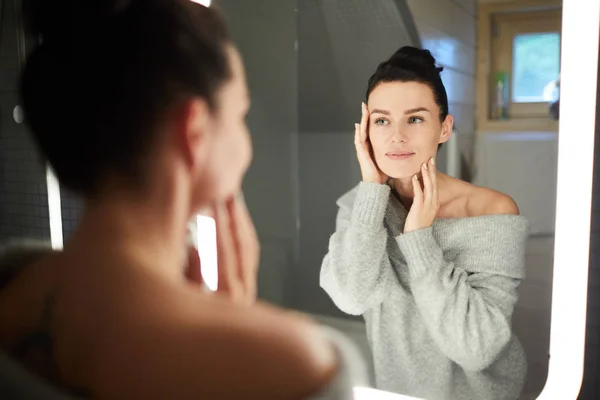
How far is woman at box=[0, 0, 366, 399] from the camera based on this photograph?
0.73 metres

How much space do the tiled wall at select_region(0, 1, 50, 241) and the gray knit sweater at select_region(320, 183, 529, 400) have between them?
520mm

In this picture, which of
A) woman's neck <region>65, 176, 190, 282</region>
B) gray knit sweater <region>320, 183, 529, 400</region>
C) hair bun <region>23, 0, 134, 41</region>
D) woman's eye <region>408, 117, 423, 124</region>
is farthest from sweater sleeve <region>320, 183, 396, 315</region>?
hair bun <region>23, 0, 134, 41</region>

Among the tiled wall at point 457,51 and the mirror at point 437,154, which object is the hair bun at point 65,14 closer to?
the mirror at point 437,154

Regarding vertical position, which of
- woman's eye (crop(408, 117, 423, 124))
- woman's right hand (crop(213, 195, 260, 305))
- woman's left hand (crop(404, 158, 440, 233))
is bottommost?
woman's right hand (crop(213, 195, 260, 305))

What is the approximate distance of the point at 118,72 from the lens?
30.3 inches

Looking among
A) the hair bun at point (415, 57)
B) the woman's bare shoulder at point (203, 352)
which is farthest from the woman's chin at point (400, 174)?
the woman's bare shoulder at point (203, 352)

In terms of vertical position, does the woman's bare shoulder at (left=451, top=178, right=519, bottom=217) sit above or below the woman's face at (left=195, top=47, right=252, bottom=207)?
below

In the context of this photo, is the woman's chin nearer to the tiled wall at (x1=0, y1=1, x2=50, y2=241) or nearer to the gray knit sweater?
the gray knit sweater

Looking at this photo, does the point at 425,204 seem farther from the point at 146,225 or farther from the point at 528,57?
the point at 146,225

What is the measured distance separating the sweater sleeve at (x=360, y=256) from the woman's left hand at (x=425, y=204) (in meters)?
0.04

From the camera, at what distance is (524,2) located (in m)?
0.78

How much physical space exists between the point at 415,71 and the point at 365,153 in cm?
15

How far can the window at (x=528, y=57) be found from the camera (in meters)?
0.77

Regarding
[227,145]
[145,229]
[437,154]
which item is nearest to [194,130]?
[227,145]
